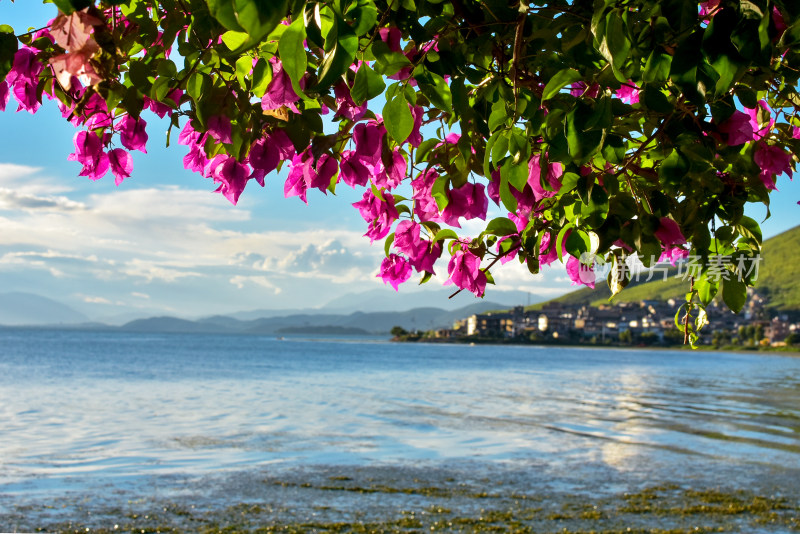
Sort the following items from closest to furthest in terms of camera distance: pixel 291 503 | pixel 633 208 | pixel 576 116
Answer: pixel 576 116 → pixel 633 208 → pixel 291 503

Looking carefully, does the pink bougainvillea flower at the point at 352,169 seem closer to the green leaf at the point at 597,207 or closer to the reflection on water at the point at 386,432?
the green leaf at the point at 597,207

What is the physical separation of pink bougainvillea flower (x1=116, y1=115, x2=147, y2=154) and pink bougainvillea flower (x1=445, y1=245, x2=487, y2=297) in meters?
1.61

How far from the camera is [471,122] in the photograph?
2.75 m

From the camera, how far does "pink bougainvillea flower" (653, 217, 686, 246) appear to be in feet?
8.95

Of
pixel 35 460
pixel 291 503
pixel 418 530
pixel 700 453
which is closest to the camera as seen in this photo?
pixel 418 530

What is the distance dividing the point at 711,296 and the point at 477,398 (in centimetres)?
3328

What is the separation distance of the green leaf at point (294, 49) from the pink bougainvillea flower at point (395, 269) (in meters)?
2.08

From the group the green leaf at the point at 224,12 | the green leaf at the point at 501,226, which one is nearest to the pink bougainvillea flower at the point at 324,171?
the green leaf at the point at 501,226

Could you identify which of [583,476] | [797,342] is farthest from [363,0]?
[797,342]

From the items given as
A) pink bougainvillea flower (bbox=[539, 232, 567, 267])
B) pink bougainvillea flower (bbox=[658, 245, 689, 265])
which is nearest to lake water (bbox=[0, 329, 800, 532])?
pink bougainvillea flower (bbox=[658, 245, 689, 265])

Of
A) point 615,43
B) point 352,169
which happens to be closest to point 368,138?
point 352,169

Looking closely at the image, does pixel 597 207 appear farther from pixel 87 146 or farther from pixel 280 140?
pixel 87 146

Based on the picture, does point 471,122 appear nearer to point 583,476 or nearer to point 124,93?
point 124,93

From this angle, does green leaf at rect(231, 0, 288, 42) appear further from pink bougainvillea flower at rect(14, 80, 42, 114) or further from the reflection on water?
the reflection on water
